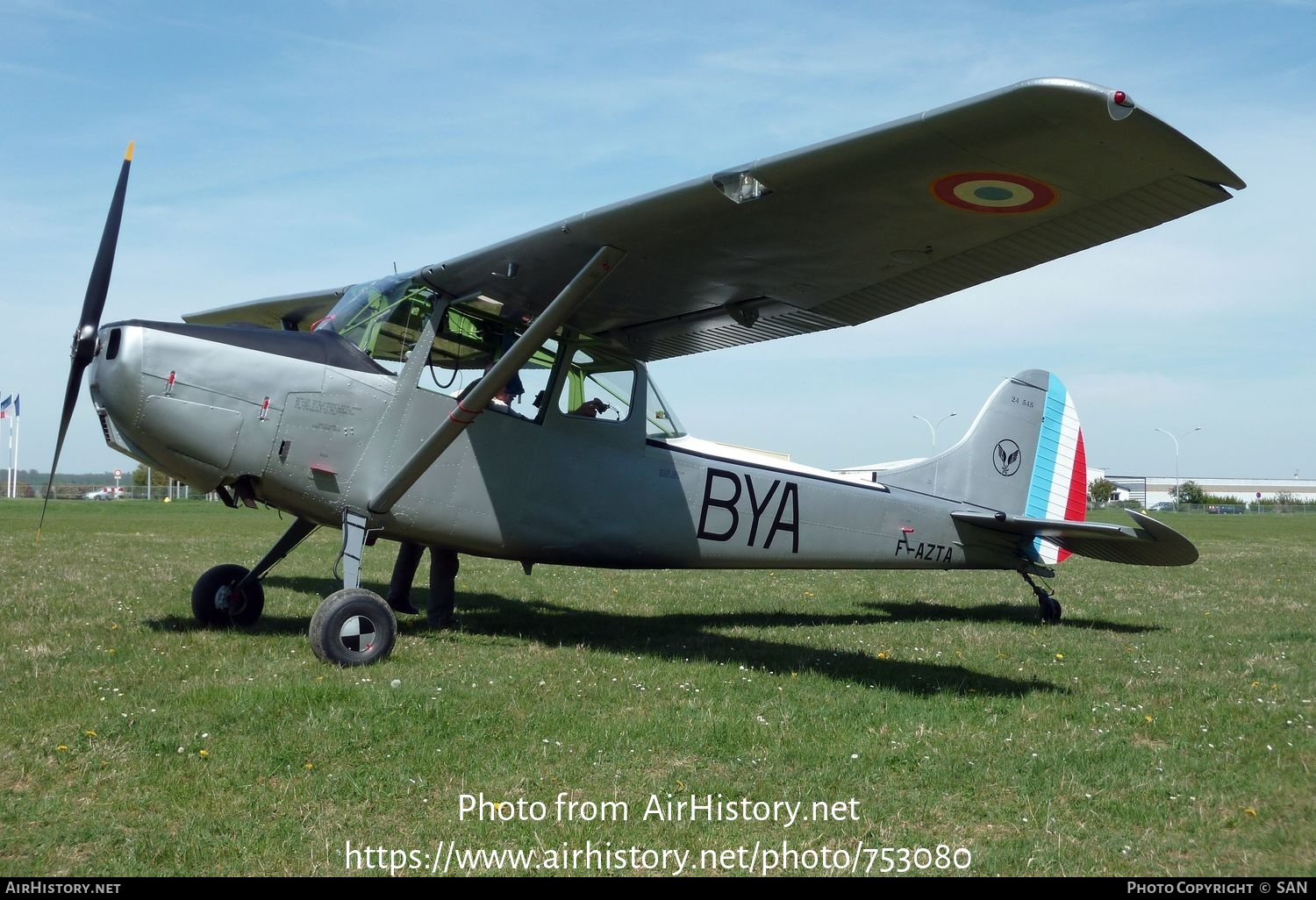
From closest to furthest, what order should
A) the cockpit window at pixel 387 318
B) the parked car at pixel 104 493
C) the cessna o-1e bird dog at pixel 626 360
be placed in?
the cessna o-1e bird dog at pixel 626 360, the cockpit window at pixel 387 318, the parked car at pixel 104 493

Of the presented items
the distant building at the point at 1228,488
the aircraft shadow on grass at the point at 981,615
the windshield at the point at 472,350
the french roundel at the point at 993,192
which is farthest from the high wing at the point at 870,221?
the distant building at the point at 1228,488

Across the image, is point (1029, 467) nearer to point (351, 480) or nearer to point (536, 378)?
point (536, 378)

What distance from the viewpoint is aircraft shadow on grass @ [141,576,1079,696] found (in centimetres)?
716

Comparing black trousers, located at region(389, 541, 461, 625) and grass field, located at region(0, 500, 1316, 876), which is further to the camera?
black trousers, located at region(389, 541, 461, 625)

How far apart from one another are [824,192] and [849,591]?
812 cm

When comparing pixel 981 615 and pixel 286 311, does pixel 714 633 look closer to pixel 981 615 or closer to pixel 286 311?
pixel 981 615

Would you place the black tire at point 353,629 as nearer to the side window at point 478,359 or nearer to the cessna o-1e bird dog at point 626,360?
the cessna o-1e bird dog at point 626,360

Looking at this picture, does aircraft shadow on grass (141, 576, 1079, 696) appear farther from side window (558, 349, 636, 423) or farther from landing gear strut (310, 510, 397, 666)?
side window (558, 349, 636, 423)

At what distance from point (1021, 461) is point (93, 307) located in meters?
9.31

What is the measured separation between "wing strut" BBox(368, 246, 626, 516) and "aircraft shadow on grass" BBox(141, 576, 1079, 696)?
2.06 metres

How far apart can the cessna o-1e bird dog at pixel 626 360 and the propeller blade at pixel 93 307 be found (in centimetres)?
2

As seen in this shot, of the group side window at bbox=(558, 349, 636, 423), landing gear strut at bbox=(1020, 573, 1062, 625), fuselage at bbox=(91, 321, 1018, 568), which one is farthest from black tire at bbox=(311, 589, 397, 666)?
landing gear strut at bbox=(1020, 573, 1062, 625)

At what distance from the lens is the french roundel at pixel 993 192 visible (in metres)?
5.68

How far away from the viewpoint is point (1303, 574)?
16.9 meters
